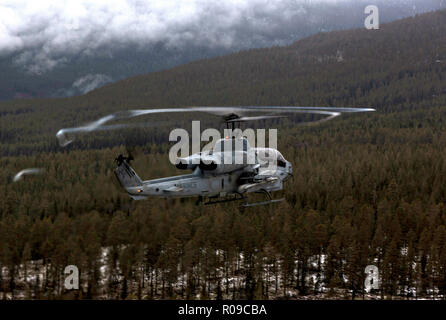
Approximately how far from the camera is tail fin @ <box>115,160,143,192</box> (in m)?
33.3

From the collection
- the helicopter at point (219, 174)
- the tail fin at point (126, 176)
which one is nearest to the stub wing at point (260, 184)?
the helicopter at point (219, 174)

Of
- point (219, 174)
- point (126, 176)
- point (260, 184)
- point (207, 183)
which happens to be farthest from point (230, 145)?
point (126, 176)

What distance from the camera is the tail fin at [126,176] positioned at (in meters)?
33.3

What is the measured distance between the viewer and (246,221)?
104m

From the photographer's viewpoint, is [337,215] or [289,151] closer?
[337,215]

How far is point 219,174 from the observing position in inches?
1469

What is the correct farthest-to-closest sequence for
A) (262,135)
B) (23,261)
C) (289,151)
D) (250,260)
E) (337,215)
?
(289,151) → (337,215) → (250,260) → (23,261) → (262,135)

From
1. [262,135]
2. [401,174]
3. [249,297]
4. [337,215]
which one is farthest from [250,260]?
[262,135]

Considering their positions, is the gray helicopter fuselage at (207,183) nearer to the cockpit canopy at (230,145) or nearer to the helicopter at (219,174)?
the helicopter at (219,174)

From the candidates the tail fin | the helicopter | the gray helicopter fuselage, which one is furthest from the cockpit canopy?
the tail fin

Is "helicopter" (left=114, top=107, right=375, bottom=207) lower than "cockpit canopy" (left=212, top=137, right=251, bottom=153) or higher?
lower

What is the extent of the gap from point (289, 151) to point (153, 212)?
104m

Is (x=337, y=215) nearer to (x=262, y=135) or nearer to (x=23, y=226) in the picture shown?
(x=23, y=226)

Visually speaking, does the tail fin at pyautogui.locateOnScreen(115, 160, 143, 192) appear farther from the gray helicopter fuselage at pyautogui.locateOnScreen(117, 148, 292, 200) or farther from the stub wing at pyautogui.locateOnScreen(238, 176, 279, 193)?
the stub wing at pyautogui.locateOnScreen(238, 176, 279, 193)
